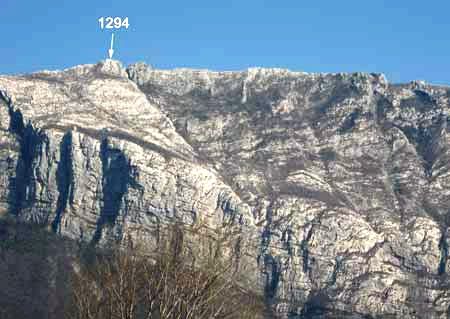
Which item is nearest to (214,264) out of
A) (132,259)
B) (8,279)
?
(132,259)

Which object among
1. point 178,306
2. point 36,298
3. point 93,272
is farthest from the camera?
point 36,298

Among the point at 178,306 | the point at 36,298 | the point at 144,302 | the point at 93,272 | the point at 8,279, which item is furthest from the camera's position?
the point at 8,279

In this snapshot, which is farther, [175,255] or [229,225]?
[229,225]

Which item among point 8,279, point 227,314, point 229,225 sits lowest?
point 227,314

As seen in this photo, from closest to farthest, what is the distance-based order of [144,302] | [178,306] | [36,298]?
[178,306], [144,302], [36,298]

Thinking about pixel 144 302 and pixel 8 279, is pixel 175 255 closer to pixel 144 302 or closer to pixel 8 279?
pixel 144 302

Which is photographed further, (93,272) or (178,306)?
(93,272)

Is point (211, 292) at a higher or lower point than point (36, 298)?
lower

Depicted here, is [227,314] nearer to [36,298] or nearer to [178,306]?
[178,306]

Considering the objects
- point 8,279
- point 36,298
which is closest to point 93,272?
point 36,298
